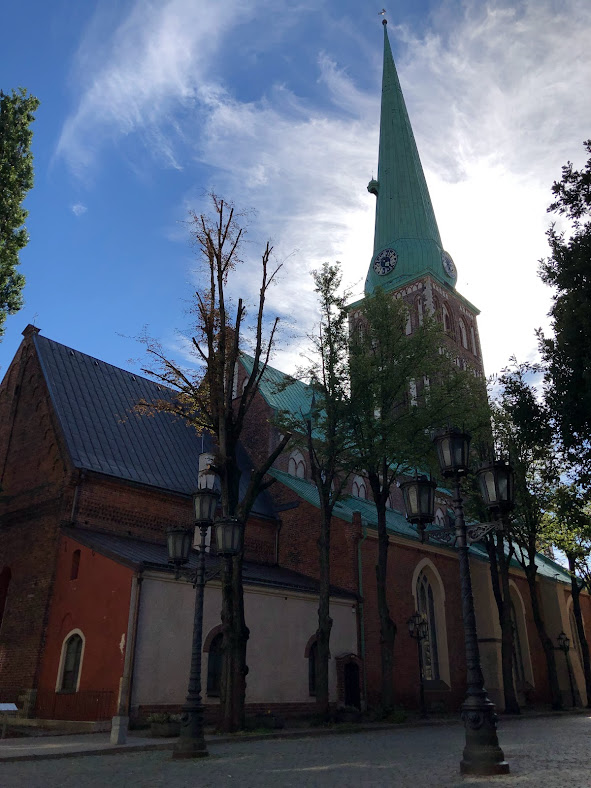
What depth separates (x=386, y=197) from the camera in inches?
2044

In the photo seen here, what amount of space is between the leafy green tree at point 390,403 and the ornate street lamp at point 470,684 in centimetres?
952

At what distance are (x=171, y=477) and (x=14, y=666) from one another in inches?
310

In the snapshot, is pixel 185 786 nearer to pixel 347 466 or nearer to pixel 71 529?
pixel 71 529

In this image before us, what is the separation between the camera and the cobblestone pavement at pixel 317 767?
26.9ft

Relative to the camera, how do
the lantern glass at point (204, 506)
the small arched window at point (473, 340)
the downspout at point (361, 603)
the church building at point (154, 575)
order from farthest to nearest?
1. the small arched window at point (473, 340)
2. the downspout at point (361, 603)
3. the church building at point (154, 575)
4. the lantern glass at point (204, 506)

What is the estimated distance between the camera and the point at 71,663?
17.8 m

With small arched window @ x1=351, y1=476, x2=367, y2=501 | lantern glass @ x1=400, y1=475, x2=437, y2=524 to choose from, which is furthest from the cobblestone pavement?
small arched window @ x1=351, y1=476, x2=367, y2=501

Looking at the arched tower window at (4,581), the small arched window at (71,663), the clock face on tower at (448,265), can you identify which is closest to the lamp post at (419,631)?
the small arched window at (71,663)

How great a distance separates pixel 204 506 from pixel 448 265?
43.6 meters

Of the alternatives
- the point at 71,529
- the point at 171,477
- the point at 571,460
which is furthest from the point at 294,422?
the point at 571,460

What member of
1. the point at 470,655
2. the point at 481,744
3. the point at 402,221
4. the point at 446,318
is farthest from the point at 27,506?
the point at 402,221

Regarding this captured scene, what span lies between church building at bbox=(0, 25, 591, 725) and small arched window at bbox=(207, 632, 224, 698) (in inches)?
1.8

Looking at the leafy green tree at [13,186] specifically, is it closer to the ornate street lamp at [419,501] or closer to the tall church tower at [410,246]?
the ornate street lamp at [419,501]

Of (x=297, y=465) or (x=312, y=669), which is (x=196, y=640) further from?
(x=297, y=465)
